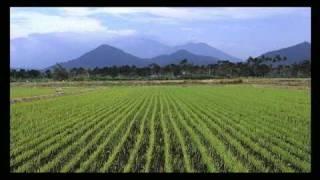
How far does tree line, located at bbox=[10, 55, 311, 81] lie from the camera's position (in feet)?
33.4

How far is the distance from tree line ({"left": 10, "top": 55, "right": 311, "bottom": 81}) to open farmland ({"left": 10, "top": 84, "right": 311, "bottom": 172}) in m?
0.75

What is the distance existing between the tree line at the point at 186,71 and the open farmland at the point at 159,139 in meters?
0.75

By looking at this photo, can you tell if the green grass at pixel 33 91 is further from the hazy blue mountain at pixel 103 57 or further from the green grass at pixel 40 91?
the hazy blue mountain at pixel 103 57

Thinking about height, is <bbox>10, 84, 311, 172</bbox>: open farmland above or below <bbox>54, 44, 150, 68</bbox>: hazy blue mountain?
below

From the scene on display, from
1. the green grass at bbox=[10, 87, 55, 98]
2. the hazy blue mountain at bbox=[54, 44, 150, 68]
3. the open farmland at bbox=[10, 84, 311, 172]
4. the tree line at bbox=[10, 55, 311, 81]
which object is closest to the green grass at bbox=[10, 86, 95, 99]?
the green grass at bbox=[10, 87, 55, 98]

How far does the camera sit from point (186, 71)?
15781 mm

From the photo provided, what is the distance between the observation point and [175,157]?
19.0 ft

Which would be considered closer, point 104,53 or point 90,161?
point 90,161

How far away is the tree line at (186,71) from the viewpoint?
33.4 feet

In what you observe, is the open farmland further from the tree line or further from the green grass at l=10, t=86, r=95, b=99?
the green grass at l=10, t=86, r=95, b=99
